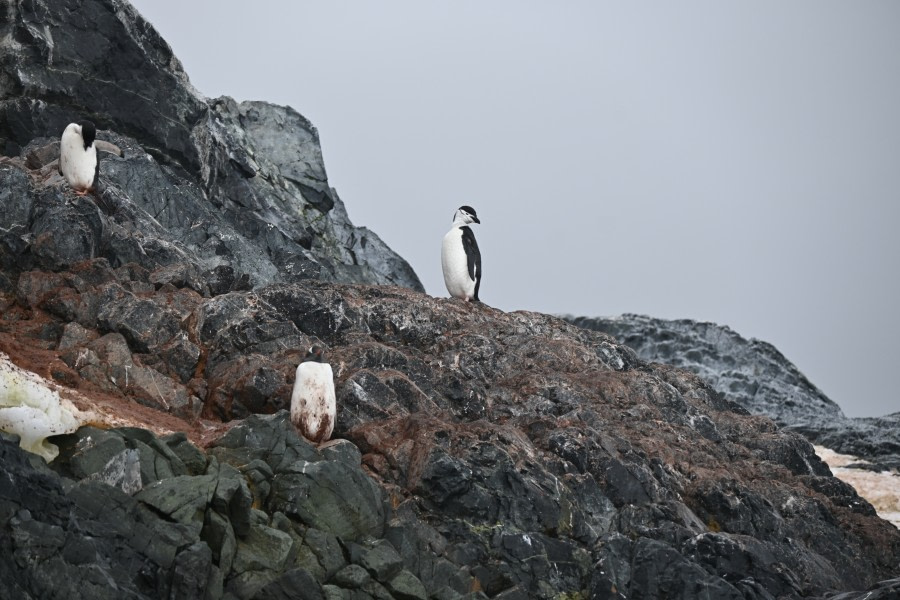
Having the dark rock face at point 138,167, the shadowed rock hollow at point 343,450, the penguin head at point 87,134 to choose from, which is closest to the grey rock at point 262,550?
the shadowed rock hollow at point 343,450

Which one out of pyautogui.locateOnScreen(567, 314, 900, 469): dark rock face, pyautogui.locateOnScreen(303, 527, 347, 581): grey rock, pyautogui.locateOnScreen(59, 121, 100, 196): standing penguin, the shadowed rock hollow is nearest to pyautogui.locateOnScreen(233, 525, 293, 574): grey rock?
the shadowed rock hollow

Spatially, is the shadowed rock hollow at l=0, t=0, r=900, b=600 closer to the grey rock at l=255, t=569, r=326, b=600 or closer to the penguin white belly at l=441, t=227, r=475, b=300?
the grey rock at l=255, t=569, r=326, b=600

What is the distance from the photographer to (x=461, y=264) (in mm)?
28344

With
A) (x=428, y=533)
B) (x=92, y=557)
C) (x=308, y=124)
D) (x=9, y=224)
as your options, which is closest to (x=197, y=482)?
(x=92, y=557)

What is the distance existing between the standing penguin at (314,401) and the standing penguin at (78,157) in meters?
8.48

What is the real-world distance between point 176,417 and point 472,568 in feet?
19.5

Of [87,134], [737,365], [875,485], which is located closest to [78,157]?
[87,134]

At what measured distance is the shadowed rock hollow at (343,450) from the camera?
1524 cm

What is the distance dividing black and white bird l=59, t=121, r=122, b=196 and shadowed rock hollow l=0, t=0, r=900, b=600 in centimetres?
70

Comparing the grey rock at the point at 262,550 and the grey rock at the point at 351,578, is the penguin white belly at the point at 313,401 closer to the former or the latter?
the grey rock at the point at 262,550

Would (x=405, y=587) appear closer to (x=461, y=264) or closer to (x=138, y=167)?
(x=461, y=264)

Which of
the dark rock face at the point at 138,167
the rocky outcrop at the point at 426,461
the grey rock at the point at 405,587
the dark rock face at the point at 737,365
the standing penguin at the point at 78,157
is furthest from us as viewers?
the dark rock face at the point at 737,365

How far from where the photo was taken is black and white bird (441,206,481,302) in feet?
93.0

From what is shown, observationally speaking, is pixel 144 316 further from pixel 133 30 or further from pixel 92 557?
pixel 133 30
